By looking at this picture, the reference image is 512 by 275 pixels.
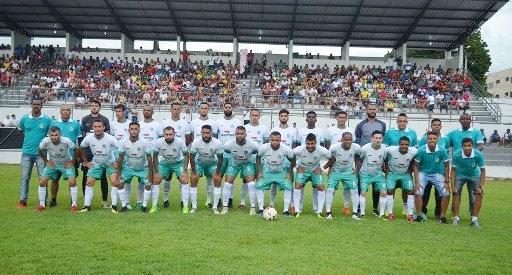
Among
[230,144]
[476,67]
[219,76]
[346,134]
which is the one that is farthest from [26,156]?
[476,67]

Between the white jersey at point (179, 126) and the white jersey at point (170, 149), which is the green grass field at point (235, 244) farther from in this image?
the white jersey at point (179, 126)

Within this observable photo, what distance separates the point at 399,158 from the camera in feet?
36.5

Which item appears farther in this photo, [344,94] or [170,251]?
[344,94]

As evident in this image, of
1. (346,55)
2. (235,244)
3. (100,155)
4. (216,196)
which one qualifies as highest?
(346,55)

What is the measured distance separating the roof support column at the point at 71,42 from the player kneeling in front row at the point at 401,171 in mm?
36506

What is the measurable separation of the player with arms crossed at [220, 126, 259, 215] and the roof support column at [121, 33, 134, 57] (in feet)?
107

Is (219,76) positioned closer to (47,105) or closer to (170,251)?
(47,105)

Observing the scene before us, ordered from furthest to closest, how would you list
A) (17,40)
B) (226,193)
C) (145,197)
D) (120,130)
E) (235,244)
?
(17,40)
(120,130)
(226,193)
(145,197)
(235,244)

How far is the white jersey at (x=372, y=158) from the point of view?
1110 centimetres

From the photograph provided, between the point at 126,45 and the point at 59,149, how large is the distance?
108ft

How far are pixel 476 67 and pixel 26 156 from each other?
61.8 meters

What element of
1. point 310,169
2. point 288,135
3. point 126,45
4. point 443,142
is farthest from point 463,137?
point 126,45

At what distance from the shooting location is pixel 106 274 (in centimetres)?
611

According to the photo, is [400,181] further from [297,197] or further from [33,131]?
[33,131]
